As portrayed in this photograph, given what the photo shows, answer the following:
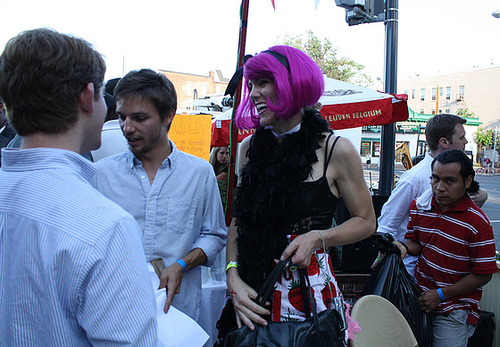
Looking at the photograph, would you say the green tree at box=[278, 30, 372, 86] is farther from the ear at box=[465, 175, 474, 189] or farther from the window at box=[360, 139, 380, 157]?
the ear at box=[465, 175, 474, 189]

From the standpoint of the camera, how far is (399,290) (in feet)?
7.33

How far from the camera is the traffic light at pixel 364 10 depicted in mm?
4875

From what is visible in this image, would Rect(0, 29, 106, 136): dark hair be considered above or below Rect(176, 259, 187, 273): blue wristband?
above

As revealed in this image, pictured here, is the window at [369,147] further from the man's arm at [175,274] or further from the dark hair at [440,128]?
the man's arm at [175,274]

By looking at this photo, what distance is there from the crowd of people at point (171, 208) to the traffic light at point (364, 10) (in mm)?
2151

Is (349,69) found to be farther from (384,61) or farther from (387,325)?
(387,325)

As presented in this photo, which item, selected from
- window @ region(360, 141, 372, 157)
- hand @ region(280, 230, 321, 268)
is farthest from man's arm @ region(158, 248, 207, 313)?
window @ region(360, 141, 372, 157)

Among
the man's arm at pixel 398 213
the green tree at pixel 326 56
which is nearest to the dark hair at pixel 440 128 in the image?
the man's arm at pixel 398 213

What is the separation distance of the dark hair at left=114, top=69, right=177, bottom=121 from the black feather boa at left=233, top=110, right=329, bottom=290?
0.48m

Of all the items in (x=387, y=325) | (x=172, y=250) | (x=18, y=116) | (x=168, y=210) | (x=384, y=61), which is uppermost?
(x=384, y=61)

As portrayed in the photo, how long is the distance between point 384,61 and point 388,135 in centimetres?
91

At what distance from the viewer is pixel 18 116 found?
2.96 ft

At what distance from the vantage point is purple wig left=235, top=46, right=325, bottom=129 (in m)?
1.62

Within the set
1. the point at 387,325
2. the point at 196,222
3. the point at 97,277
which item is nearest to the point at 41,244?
the point at 97,277
